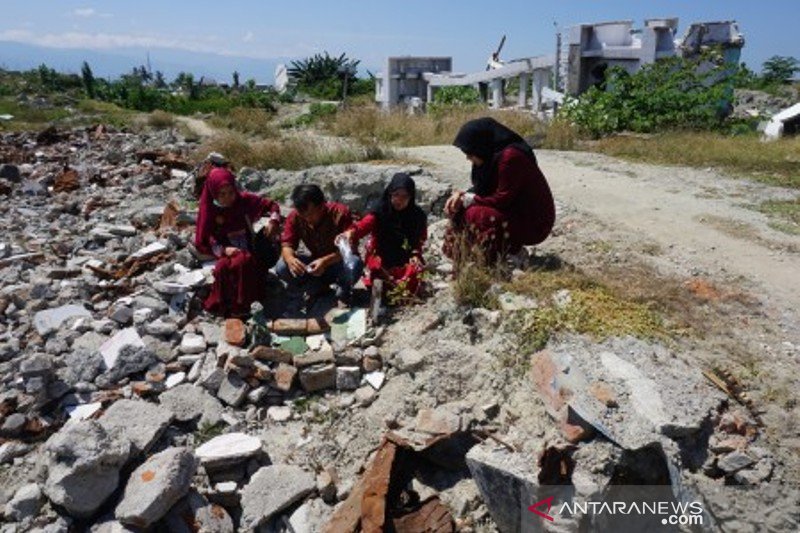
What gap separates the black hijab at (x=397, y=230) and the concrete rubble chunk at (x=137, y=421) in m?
1.91

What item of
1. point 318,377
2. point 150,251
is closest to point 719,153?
point 318,377

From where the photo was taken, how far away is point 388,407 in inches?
140

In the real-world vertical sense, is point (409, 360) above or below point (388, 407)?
above

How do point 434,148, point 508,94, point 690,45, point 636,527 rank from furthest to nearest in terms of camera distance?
1. point 508,94
2. point 690,45
3. point 434,148
4. point 636,527

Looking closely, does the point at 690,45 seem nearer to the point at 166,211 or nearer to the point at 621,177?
the point at 621,177

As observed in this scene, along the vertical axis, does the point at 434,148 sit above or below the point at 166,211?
above

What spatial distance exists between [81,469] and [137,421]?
0.45m

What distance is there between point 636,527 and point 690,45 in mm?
13704

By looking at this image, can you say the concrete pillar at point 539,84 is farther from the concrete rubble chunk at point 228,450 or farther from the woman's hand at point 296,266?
the concrete rubble chunk at point 228,450

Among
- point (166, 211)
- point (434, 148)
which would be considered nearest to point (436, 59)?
point (434, 148)

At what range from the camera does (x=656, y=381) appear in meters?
2.98

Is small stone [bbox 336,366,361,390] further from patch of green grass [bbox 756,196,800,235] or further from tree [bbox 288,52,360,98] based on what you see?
tree [bbox 288,52,360,98]

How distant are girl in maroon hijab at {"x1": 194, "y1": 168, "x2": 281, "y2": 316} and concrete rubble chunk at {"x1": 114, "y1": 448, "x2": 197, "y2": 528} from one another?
1.55 metres

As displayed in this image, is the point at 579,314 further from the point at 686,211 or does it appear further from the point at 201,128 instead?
the point at 201,128
